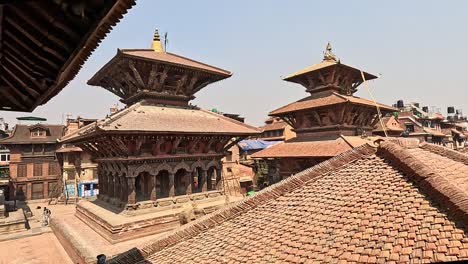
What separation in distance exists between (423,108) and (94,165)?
63.0 meters

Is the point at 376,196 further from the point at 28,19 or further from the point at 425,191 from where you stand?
the point at 28,19

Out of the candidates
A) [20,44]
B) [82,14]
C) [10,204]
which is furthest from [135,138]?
[10,204]

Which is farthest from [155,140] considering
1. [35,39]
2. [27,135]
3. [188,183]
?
[27,135]

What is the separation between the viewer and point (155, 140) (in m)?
15.8

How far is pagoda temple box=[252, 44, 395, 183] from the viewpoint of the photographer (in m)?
19.4

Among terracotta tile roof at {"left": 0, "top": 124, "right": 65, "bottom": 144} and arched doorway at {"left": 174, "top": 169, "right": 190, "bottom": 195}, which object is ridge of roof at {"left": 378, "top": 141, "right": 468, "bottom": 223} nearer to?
arched doorway at {"left": 174, "top": 169, "right": 190, "bottom": 195}

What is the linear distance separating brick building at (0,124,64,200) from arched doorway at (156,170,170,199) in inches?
1193

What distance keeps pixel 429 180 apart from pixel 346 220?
1.16 meters

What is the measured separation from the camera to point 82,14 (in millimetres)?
3031

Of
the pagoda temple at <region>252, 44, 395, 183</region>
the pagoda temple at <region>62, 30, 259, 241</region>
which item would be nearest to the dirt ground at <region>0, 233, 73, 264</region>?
the pagoda temple at <region>62, 30, 259, 241</region>

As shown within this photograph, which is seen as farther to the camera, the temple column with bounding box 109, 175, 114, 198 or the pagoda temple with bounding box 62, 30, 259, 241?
the temple column with bounding box 109, 175, 114, 198

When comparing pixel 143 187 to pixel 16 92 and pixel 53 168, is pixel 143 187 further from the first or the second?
pixel 53 168

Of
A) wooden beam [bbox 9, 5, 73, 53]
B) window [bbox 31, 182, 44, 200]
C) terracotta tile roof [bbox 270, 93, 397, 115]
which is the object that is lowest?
window [bbox 31, 182, 44, 200]

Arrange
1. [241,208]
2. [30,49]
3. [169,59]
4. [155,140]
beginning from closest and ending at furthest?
[30,49] → [241,208] → [155,140] → [169,59]
